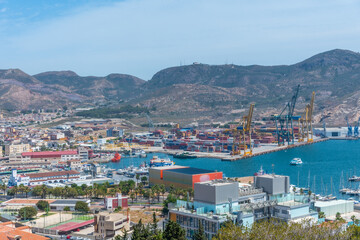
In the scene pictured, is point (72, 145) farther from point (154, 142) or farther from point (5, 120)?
point (5, 120)

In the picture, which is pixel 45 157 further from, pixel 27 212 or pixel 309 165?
pixel 27 212

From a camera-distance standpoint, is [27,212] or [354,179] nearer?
[27,212]

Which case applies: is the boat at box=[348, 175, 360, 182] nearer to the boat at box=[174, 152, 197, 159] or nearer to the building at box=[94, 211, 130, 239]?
the building at box=[94, 211, 130, 239]

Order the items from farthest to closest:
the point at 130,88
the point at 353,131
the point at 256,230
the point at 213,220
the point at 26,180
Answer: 1. the point at 130,88
2. the point at 353,131
3. the point at 26,180
4. the point at 213,220
5. the point at 256,230

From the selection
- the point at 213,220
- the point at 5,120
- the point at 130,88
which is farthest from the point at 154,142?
the point at 130,88

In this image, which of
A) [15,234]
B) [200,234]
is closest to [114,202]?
[15,234]

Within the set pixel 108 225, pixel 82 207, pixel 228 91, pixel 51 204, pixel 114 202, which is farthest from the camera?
pixel 228 91

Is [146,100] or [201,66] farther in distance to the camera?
[201,66]
